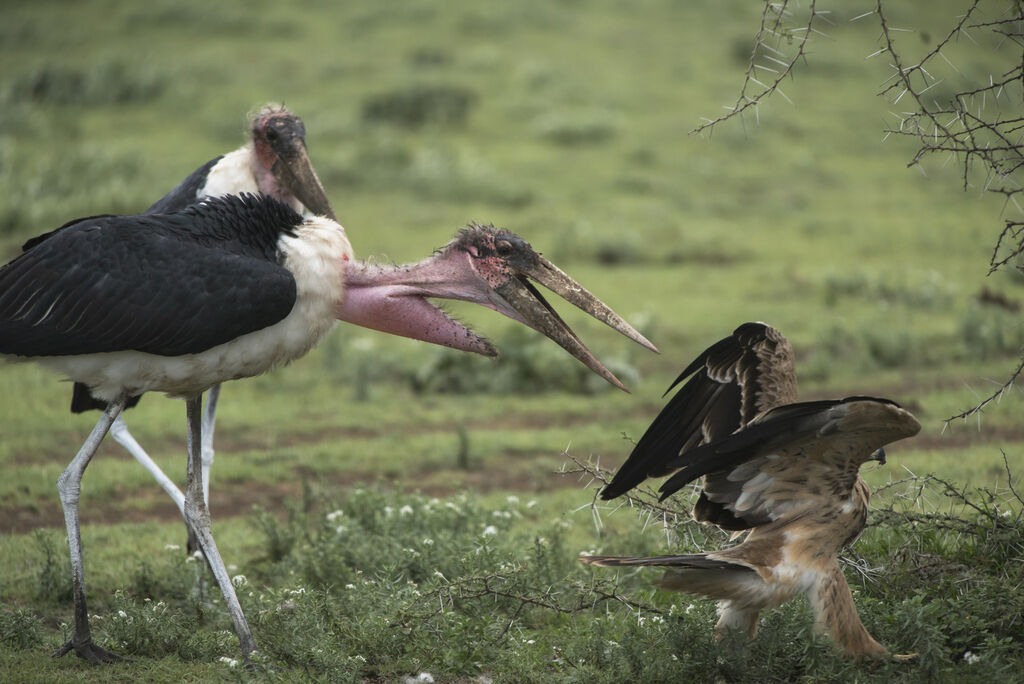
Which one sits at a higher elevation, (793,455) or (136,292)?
(136,292)

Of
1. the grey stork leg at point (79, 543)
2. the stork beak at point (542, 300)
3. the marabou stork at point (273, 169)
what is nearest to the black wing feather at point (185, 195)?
the marabou stork at point (273, 169)

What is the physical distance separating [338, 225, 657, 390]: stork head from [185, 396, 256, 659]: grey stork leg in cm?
69

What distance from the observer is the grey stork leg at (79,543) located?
4043 mm

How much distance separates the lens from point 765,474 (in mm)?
3889

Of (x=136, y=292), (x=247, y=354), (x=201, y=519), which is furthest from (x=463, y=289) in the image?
(x=201, y=519)

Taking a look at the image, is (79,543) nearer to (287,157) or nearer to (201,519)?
(201,519)

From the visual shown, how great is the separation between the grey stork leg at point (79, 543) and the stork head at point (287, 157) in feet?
6.44

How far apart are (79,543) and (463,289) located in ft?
5.39

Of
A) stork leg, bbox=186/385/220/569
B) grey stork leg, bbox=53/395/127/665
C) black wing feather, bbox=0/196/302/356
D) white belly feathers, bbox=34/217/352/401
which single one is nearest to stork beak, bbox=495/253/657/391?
white belly feathers, bbox=34/217/352/401

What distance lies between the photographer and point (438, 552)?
4836 millimetres

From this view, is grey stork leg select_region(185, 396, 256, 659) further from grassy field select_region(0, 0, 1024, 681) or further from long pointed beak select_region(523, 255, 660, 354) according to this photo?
long pointed beak select_region(523, 255, 660, 354)

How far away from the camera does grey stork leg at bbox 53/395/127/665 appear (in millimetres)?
Answer: 4043

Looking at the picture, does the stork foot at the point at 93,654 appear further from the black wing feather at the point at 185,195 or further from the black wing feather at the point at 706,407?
the black wing feather at the point at 185,195

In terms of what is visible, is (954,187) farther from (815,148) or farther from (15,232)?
(15,232)
